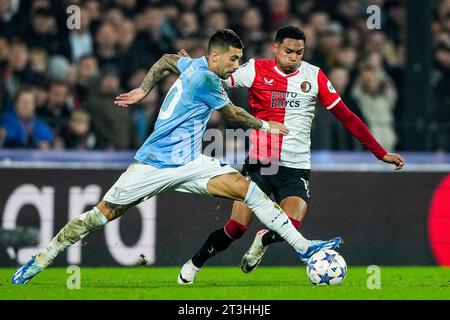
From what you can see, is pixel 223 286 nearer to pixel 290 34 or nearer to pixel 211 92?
pixel 211 92

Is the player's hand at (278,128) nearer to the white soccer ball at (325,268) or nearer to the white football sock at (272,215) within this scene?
the white football sock at (272,215)

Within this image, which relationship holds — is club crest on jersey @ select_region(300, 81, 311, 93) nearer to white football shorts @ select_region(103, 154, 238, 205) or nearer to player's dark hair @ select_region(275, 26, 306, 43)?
player's dark hair @ select_region(275, 26, 306, 43)

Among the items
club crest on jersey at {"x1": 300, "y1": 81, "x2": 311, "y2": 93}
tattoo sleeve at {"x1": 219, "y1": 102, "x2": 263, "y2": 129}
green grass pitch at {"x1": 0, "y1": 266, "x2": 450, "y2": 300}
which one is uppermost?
club crest on jersey at {"x1": 300, "y1": 81, "x2": 311, "y2": 93}

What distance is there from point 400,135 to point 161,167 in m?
5.26

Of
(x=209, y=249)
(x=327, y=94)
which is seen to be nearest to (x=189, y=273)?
(x=209, y=249)

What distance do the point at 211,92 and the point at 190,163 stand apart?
600mm

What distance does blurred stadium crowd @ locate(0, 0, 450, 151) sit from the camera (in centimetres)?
1312

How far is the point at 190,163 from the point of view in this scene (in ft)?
30.2

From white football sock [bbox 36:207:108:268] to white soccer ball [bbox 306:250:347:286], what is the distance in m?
1.71

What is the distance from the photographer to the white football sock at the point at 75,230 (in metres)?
9.18

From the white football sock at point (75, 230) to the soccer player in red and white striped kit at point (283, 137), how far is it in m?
1.12

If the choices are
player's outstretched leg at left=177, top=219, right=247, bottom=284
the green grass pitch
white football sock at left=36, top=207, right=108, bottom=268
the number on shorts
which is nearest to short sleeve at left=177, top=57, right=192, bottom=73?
the number on shorts

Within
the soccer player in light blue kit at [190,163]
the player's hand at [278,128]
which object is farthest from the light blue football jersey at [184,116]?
the player's hand at [278,128]
